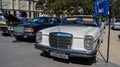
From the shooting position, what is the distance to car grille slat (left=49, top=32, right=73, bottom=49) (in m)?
7.23

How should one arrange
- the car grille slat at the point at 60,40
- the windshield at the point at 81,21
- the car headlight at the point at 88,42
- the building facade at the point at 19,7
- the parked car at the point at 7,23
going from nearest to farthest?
the car headlight at the point at 88,42 → the car grille slat at the point at 60,40 → the windshield at the point at 81,21 → the parked car at the point at 7,23 → the building facade at the point at 19,7

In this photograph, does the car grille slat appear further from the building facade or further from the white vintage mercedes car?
the building facade

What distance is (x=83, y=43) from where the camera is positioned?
7.10 metres

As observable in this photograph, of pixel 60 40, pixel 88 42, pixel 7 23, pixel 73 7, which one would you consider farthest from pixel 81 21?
pixel 73 7

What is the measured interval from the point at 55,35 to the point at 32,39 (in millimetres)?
5449

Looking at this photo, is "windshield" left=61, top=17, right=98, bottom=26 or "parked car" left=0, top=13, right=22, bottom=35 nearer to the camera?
"windshield" left=61, top=17, right=98, bottom=26

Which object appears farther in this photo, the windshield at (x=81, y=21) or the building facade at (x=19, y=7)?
the building facade at (x=19, y=7)

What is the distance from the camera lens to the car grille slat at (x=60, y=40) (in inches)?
285

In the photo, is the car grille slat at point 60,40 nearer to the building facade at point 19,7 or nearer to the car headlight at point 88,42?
the car headlight at point 88,42

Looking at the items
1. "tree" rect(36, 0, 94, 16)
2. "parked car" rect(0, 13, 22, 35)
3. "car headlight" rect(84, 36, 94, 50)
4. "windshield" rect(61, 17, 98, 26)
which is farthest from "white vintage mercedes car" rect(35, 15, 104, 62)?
"tree" rect(36, 0, 94, 16)

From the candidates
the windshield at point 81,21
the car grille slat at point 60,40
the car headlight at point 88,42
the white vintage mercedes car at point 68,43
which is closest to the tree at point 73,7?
the windshield at point 81,21

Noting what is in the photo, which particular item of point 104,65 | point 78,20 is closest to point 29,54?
point 78,20

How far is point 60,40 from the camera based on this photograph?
737 centimetres

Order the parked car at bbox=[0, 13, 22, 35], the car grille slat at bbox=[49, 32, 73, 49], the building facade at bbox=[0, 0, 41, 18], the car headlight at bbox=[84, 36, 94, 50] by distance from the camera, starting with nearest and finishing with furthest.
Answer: the car headlight at bbox=[84, 36, 94, 50] < the car grille slat at bbox=[49, 32, 73, 49] < the parked car at bbox=[0, 13, 22, 35] < the building facade at bbox=[0, 0, 41, 18]
